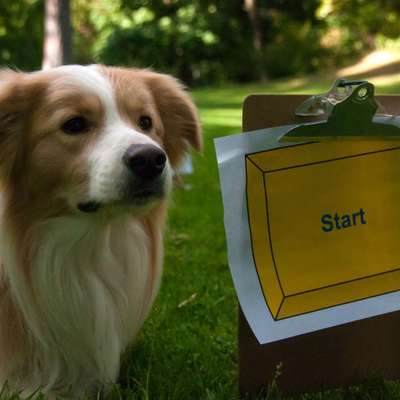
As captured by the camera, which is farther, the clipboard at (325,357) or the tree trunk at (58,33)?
the tree trunk at (58,33)

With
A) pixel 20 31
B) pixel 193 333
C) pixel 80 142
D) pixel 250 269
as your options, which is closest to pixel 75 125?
pixel 80 142

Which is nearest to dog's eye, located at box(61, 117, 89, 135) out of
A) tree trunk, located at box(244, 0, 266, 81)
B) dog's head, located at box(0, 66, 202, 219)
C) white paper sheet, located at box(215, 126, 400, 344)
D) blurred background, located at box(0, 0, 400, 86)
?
dog's head, located at box(0, 66, 202, 219)

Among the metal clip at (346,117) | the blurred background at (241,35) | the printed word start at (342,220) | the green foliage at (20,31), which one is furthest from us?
the green foliage at (20,31)

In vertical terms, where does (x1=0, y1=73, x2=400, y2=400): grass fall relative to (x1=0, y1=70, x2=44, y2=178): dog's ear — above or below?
below

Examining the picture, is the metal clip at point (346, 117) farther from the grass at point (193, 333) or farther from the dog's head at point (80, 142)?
the grass at point (193, 333)

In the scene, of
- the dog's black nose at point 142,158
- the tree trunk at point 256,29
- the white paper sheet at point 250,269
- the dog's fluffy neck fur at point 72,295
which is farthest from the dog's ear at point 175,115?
the tree trunk at point 256,29

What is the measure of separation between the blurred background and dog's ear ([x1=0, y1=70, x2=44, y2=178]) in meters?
18.9

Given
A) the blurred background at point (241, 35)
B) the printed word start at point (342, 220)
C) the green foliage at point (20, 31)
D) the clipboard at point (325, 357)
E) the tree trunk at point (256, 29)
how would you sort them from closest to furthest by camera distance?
the printed word start at point (342, 220) → the clipboard at point (325, 357) → the tree trunk at point (256, 29) → the blurred background at point (241, 35) → the green foliage at point (20, 31)

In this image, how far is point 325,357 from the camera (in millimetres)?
2018

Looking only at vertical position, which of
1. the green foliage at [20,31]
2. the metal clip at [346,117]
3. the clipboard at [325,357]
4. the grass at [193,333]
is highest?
the metal clip at [346,117]

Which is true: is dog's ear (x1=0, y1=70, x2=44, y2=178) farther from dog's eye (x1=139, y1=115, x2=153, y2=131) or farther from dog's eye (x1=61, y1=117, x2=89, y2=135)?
dog's eye (x1=139, y1=115, x2=153, y2=131)

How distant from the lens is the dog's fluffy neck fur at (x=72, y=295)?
213 cm

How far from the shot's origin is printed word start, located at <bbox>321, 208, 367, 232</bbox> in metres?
1.82

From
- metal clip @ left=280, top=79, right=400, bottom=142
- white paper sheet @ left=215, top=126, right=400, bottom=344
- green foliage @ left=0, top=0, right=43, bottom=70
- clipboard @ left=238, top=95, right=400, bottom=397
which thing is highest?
metal clip @ left=280, top=79, right=400, bottom=142
